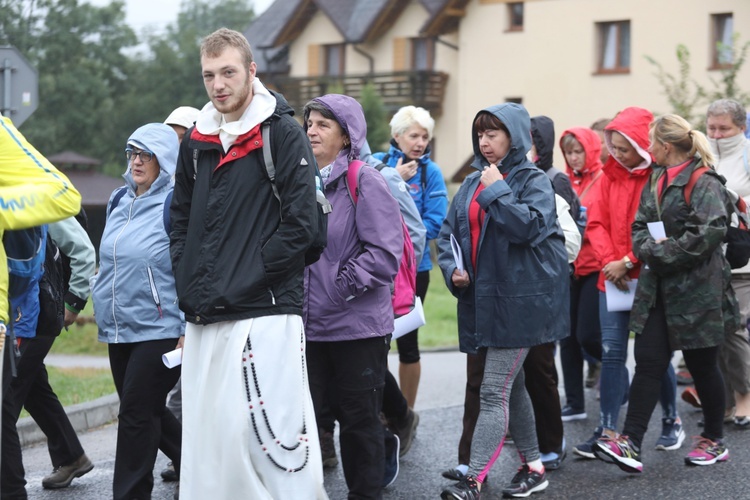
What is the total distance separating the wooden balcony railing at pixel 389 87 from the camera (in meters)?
41.2

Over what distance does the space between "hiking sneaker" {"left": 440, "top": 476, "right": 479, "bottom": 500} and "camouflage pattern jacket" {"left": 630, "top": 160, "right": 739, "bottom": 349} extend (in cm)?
143

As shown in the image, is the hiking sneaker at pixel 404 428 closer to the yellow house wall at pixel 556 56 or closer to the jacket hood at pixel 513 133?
the jacket hood at pixel 513 133

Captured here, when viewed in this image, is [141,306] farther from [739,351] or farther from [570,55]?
[570,55]

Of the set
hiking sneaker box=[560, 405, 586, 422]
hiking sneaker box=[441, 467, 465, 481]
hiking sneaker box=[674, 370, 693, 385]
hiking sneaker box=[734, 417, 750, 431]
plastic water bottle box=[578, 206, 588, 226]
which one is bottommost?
hiking sneaker box=[674, 370, 693, 385]

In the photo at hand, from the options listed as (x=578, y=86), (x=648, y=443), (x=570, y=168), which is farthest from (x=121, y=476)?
(x=578, y=86)

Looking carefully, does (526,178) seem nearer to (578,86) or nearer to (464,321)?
(464,321)

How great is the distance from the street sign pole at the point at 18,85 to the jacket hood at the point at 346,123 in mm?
5499

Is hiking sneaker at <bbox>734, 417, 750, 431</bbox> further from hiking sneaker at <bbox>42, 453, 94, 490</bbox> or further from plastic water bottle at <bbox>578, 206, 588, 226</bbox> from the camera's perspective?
hiking sneaker at <bbox>42, 453, 94, 490</bbox>

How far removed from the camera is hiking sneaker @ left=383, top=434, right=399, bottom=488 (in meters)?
6.54

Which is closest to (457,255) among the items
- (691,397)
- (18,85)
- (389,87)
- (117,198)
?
(117,198)

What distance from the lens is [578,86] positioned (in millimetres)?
37250

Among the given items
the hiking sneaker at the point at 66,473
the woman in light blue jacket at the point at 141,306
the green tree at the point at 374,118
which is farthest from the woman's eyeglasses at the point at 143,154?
the green tree at the point at 374,118

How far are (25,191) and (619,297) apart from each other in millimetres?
4031

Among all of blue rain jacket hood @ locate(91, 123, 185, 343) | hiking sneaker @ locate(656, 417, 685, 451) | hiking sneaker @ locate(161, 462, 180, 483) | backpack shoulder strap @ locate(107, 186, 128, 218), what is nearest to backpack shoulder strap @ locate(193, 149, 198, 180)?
blue rain jacket hood @ locate(91, 123, 185, 343)
